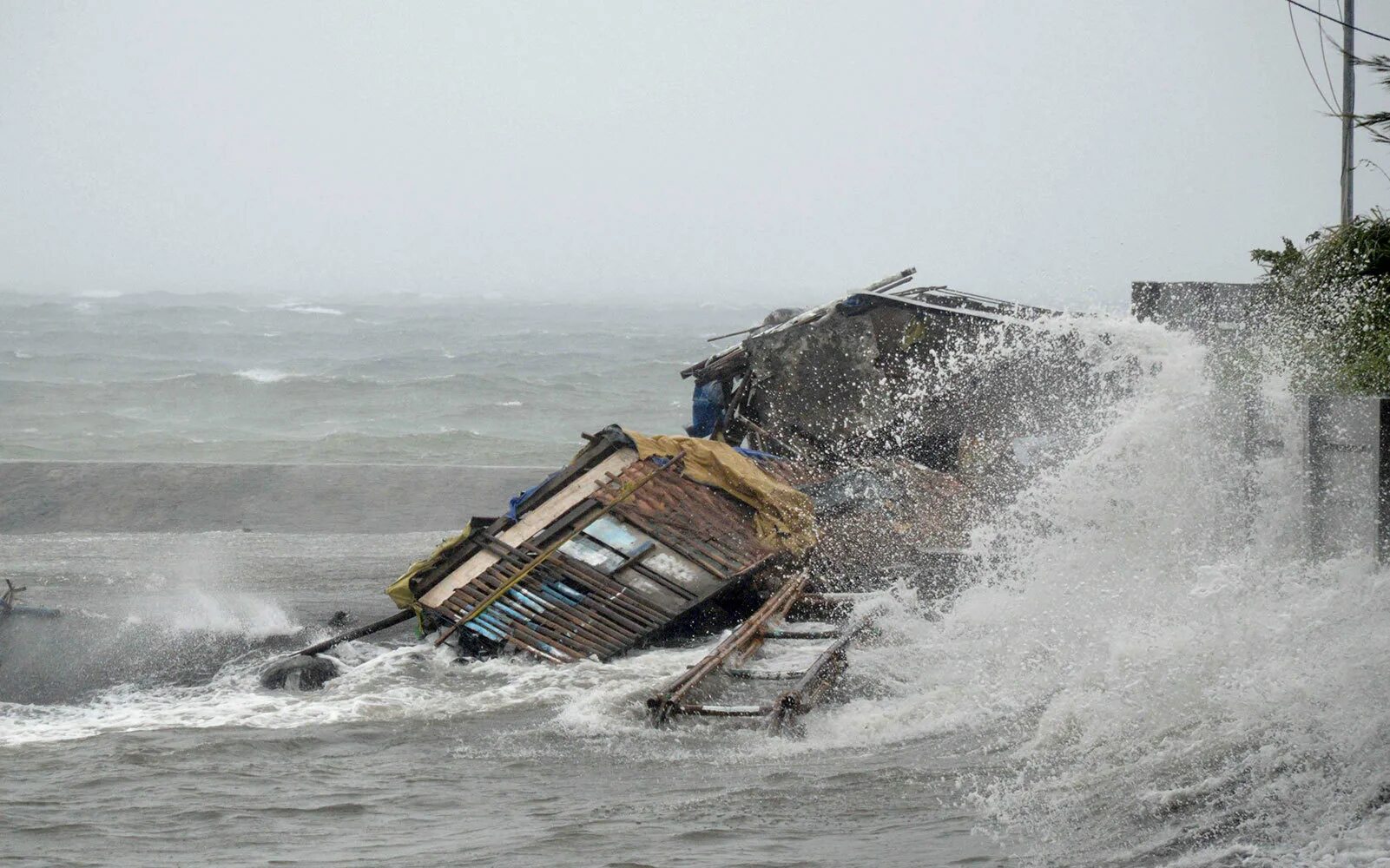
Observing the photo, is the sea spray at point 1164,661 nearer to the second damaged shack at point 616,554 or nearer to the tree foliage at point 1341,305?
the tree foliage at point 1341,305

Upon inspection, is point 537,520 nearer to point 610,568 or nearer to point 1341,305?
point 610,568

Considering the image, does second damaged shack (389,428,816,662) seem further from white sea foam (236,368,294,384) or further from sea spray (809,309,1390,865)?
white sea foam (236,368,294,384)

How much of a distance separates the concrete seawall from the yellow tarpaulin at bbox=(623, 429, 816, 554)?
5.56 meters

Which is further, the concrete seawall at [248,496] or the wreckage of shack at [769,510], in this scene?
the concrete seawall at [248,496]

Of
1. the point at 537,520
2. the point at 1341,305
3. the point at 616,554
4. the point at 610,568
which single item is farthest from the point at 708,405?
the point at 1341,305

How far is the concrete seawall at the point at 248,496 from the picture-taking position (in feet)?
55.4

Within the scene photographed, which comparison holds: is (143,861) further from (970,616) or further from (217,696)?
(970,616)

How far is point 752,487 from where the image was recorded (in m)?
11.8

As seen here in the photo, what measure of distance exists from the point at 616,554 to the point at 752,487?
1519mm

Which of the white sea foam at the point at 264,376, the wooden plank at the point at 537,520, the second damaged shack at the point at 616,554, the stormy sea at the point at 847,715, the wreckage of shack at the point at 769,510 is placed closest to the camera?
the stormy sea at the point at 847,715

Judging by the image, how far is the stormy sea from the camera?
6191 mm

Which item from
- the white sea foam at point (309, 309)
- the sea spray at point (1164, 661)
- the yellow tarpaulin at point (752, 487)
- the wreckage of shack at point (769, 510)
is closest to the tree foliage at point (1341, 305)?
the sea spray at point (1164, 661)

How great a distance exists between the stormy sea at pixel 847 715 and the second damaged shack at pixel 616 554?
1.17ft

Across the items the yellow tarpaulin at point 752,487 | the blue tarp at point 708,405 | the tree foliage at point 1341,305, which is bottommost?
the yellow tarpaulin at point 752,487
